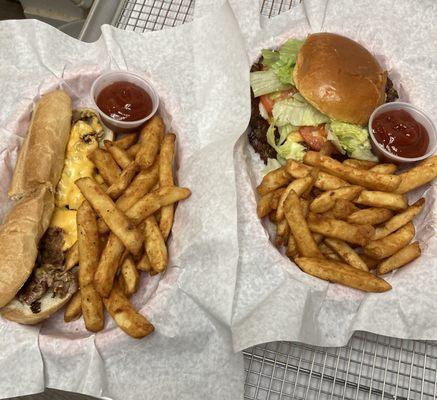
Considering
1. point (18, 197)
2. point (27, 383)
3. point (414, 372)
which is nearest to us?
point (27, 383)

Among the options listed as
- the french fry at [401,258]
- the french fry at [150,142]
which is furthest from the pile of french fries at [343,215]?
the french fry at [150,142]

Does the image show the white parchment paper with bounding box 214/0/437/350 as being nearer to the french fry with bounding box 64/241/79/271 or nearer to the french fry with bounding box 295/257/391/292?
the french fry with bounding box 295/257/391/292

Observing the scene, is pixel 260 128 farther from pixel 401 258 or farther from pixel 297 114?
pixel 401 258

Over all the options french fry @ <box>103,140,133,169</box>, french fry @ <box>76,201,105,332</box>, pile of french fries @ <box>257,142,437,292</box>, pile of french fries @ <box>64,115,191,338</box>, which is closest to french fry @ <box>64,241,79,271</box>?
pile of french fries @ <box>64,115,191,338</box>

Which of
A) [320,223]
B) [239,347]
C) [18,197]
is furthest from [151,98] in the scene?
[239,347]

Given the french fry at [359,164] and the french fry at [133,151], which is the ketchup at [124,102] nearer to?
the french fry at [133,151]

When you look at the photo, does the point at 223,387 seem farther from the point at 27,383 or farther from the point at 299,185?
the point at 299,185
